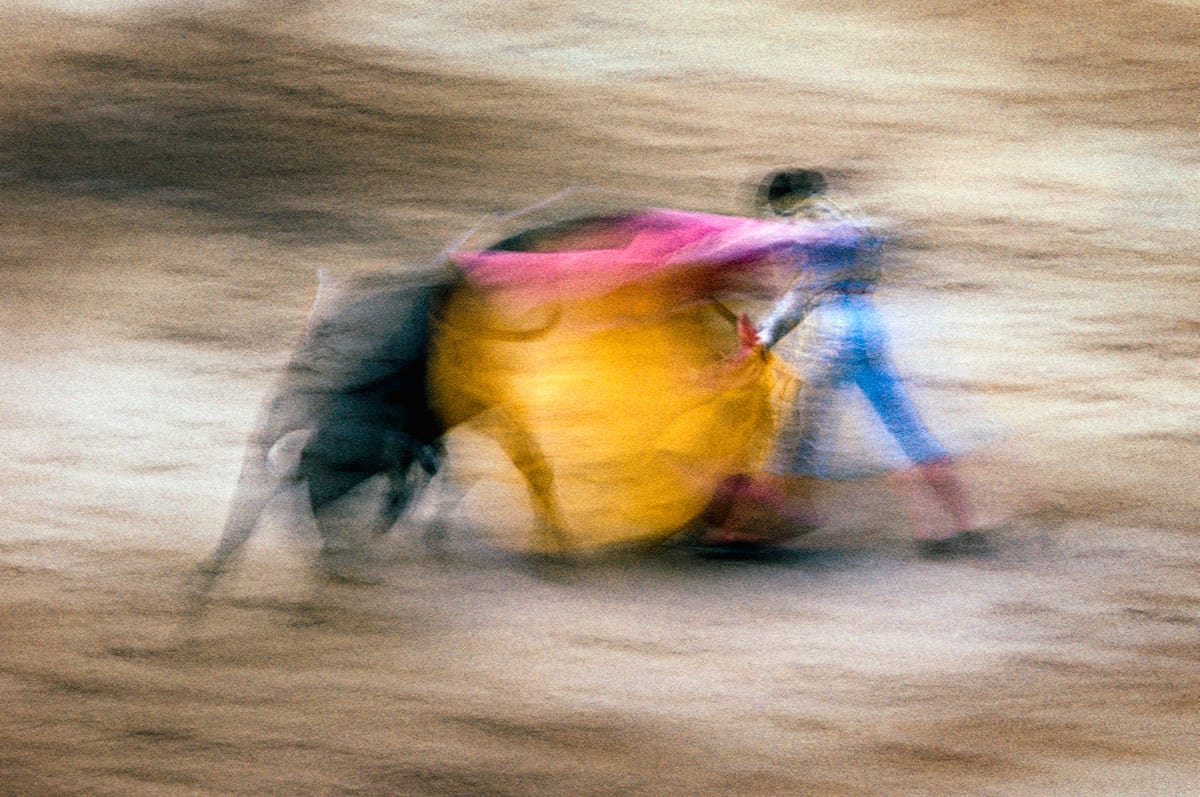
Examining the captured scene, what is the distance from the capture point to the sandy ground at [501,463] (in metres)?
4.09

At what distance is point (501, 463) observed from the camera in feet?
18.8

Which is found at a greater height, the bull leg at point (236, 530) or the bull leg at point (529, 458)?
the bull leg at point (529, 458)

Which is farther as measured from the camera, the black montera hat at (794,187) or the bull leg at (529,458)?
the black montera hat at (794,187)

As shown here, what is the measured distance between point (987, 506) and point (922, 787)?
6.22 ft

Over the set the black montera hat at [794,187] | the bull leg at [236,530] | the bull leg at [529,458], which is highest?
the black montera hat at [794,187]

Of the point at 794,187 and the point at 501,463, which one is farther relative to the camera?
the point at 501,463

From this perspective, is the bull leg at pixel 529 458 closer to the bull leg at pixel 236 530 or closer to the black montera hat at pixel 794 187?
the bull leg at pixel 236 530

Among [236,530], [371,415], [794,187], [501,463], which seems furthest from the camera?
[501,463]

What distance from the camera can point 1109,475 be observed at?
5.89 meters

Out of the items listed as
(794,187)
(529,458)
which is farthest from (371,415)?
(794,187)

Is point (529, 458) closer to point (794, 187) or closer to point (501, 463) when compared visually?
point (501, 463)

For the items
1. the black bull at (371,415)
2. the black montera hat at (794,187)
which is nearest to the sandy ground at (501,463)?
the black bull at (371,415)

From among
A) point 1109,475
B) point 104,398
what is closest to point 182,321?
point 104,398

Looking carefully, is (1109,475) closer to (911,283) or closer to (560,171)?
(911,283)
